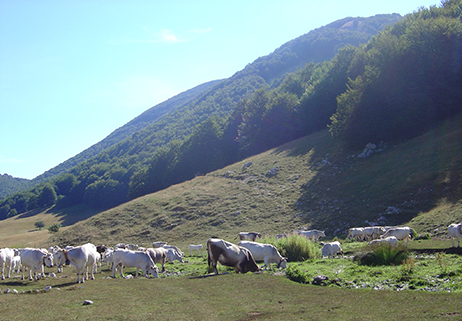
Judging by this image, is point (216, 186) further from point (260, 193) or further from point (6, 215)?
point (6, 215)

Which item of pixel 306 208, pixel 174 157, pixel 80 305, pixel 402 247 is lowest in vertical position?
pixel 306 208

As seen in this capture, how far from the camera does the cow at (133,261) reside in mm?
21027

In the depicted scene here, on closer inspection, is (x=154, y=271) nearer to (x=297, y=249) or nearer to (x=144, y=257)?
(x=144, y=257)

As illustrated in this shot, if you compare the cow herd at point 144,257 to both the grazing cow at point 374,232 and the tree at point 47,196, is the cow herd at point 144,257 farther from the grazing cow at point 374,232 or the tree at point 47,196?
the tree at point 47,196

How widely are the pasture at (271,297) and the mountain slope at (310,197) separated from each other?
16580mm

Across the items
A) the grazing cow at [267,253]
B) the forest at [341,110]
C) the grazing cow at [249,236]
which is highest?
the forest at [341,110]

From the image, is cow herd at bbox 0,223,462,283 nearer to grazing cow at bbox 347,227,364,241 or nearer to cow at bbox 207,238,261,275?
cow at bbox 207,238,261,275

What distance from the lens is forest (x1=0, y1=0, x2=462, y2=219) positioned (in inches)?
2008

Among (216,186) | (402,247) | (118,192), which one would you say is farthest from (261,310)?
(118,192)

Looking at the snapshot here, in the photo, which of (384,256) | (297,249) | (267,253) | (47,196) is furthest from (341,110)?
(47,196)

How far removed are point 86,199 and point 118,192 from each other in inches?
492

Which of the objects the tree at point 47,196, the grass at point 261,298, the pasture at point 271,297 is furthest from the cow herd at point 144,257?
the tree at point 47,196

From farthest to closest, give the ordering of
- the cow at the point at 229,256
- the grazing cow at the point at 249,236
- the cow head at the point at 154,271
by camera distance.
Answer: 1. the grazing cow at the point at 249,236
2. the cow head at the point at 154,271
3. the cow at the point at 229,256

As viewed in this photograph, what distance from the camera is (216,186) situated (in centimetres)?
6681
